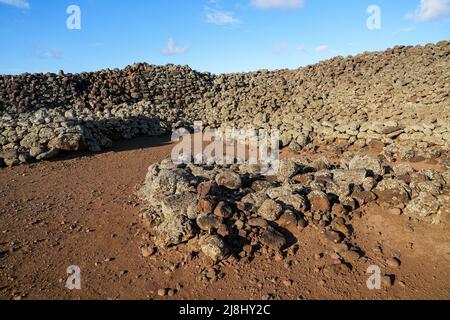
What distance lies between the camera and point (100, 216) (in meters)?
7.01

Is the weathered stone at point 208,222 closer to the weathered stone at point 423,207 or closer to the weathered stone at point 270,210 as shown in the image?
the weathered stone at point 270,210

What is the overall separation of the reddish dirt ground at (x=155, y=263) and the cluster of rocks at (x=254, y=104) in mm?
4607

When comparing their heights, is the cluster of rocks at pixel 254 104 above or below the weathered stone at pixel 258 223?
above

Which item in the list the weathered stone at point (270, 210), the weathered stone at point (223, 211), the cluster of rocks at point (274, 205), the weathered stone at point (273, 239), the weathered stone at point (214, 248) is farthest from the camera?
the weathered stone at point (270, 210)

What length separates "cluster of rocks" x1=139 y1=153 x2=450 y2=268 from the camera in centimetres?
562

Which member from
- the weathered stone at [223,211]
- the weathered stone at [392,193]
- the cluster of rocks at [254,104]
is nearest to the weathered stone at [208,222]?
the weathered stone at [223,211]

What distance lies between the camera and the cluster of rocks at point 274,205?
5.62 metres

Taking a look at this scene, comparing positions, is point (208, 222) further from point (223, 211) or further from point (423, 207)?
point (423, 207)

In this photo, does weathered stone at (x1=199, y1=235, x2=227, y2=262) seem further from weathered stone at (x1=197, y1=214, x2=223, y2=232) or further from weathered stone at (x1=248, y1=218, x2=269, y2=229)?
weathered stone at (x1=248, y1=218, x2=269, y2=229)

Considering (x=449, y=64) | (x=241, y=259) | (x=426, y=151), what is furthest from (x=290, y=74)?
(x=241, y=259)

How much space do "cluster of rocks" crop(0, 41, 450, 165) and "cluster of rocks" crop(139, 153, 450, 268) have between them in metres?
3.43

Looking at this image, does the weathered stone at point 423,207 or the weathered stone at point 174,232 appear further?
the weathered stone at point 423,207

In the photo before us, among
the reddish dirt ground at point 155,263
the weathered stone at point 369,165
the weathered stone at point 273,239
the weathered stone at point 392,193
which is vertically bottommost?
the reddish dirt ground at point 155,263

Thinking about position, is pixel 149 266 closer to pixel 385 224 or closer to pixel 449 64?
pixel 385 224
